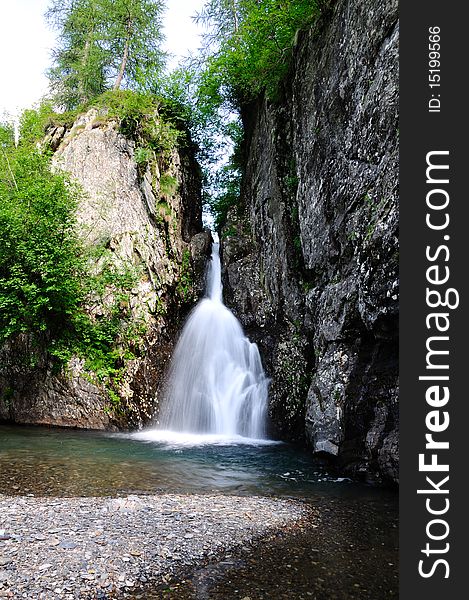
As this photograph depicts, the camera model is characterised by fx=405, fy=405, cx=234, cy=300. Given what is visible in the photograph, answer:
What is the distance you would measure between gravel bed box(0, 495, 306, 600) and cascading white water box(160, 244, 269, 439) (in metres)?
6.13

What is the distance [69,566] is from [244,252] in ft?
44.0

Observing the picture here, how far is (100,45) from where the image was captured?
72.8 ft

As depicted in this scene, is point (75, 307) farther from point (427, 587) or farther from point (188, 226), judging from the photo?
point (427, 587)

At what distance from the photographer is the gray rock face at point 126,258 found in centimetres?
1273

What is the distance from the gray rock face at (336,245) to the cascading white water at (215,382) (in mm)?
603

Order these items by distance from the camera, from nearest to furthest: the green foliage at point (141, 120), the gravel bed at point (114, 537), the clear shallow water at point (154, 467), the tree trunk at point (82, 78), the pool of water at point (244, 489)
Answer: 1. the gravel bed at point (114, 537)
2. the pool of water at point (244, 489)
3. the clear shallow water at point (154, 467)
4. the green foliage at point (141, 120)
5. the tree trunk at point (82, 78)

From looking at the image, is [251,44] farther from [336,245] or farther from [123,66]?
[336,245]

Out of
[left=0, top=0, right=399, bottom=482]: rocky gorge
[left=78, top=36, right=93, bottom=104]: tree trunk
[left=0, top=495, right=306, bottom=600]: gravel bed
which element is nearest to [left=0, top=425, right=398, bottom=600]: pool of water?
[left=0, top=495, right=306, bottom=600]: gravel bed

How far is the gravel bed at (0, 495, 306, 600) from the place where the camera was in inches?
137

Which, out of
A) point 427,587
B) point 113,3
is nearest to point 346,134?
point 427,587

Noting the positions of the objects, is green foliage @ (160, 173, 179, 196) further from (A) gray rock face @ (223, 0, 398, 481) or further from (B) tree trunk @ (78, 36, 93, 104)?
(B) tree trunk @ (78, 36, 93, 104)

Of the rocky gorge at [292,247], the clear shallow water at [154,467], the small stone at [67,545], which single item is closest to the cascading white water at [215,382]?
the rocky gorge at [292,247]

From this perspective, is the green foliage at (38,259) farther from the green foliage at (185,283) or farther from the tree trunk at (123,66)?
the tree trunk at (123,66)

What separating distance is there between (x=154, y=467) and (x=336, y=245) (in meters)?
6.07
